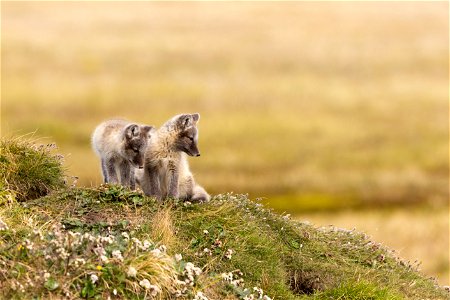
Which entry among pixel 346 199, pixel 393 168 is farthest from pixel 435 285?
pixel 393 168

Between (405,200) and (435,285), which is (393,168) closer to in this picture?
(405,200)

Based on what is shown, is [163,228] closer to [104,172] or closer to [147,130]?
[147,130]

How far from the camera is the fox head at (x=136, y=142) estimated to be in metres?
15.6

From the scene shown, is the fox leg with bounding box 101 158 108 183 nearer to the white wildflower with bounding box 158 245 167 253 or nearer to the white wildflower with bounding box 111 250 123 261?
the white wildflower with bounding box 158 245 167 253

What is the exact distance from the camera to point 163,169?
52.0ft

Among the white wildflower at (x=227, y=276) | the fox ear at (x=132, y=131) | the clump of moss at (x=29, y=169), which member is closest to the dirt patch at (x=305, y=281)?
the white wildflower at (x=227, y=276)

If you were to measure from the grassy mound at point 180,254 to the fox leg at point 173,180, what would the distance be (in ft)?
2.01

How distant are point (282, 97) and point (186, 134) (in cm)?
2936

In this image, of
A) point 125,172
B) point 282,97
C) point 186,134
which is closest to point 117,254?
point 186,134

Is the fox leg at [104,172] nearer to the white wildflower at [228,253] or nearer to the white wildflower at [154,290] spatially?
the white wildflower at [228,253]

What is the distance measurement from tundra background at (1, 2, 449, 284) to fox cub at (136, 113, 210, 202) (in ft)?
39.5

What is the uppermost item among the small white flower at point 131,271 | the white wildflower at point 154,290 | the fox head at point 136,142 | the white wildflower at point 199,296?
the fox head at point 136,142

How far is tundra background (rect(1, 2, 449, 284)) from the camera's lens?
113 feet

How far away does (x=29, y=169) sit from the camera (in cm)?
1580
